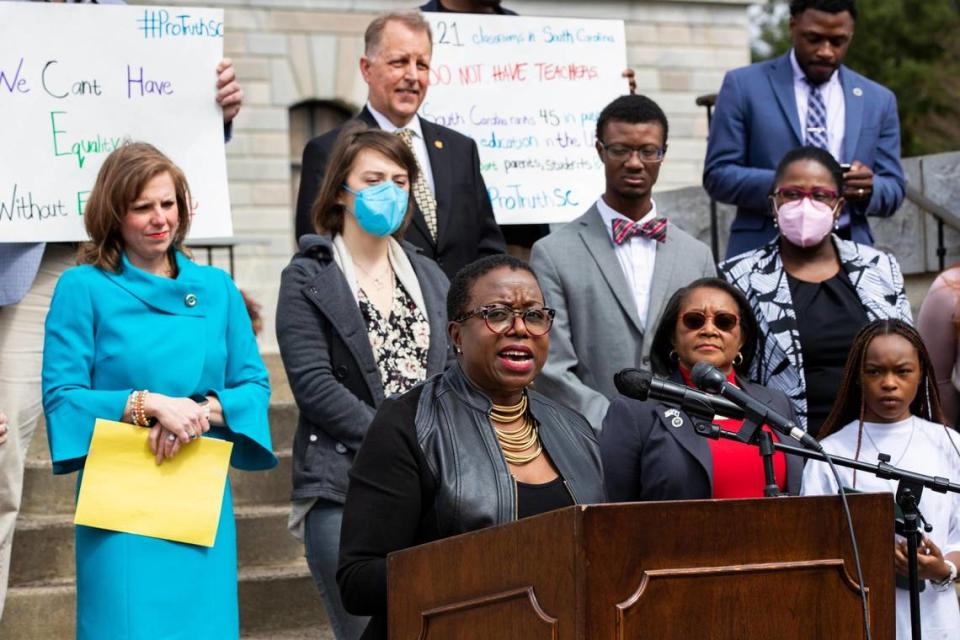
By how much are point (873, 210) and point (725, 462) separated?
257 cm

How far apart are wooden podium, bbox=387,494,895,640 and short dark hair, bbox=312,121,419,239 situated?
2446mm

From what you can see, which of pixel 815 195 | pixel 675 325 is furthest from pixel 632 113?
pixel 675 325

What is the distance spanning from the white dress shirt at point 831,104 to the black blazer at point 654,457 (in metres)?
2.57

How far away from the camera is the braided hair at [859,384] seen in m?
5.80

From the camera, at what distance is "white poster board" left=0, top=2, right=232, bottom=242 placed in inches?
245

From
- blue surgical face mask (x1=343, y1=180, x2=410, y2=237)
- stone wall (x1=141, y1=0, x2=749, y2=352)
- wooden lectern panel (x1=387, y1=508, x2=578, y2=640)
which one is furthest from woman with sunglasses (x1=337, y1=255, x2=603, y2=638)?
stone wall (x1=141, y1=0, x2=749, y2=352)

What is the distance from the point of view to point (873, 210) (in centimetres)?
743

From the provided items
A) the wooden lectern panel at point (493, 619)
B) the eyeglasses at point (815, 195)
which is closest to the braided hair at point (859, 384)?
the eyeglasses at point (815, 195)

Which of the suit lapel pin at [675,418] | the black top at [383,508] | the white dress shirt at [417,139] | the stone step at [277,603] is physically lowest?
the stone step at [277,603]

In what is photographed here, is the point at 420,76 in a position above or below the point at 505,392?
above

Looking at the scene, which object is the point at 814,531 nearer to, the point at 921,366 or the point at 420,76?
the point at 921,366

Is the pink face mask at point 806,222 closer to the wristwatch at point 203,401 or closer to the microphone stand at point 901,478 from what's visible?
the microphone stand at point 901,478

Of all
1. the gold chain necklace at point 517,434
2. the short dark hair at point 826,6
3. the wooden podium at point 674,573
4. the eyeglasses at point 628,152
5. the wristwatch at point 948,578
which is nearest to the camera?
the wooden podium at point 674,573

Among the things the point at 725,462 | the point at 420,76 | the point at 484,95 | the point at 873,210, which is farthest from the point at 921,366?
the point at 484,95
